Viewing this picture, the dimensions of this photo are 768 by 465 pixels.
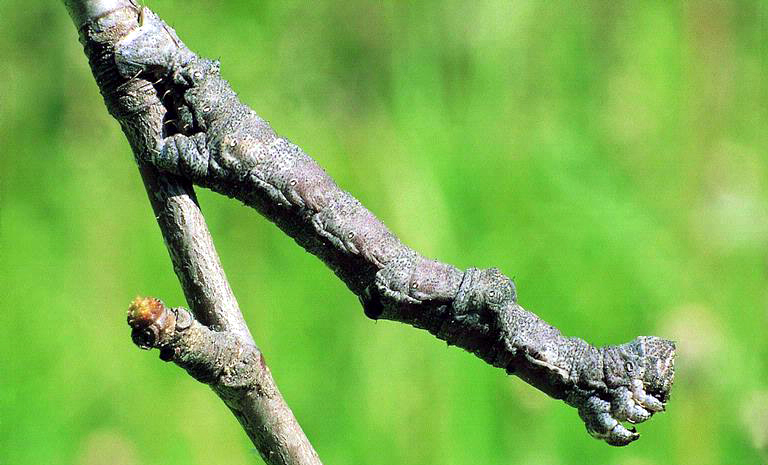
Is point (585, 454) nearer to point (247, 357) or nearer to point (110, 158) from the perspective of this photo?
point (110, 158)

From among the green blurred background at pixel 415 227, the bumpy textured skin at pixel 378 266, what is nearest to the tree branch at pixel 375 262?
the bumpy textured skin at pixel 378 266

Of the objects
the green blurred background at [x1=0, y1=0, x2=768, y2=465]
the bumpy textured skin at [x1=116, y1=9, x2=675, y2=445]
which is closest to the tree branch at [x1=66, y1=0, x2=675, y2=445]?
the bumpy textured skin at [x1=116, y1=9, x2=675, y2=445]

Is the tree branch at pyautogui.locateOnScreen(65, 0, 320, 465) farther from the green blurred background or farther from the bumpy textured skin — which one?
the green blurred background

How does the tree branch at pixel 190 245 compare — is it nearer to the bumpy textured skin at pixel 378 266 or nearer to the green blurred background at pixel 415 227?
the bumpy textured skin at pixel 378 266

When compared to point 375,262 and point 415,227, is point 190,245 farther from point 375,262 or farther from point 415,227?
point 415,227

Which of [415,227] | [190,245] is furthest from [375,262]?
[415,227]

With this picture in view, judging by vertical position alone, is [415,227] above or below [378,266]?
above

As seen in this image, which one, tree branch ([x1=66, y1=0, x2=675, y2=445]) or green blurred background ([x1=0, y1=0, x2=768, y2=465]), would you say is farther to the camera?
green blurred background ([x1=0, y1=0, x2=768, y2=465])
